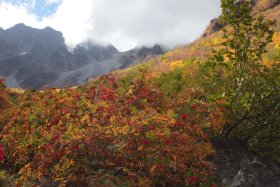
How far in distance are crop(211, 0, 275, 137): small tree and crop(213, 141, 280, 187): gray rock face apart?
4.71 ft

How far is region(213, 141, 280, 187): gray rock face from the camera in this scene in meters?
11.7

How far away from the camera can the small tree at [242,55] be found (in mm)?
12398

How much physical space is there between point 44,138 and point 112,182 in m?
2.44

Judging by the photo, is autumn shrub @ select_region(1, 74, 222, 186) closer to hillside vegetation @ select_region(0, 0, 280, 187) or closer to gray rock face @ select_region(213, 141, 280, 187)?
hillside vegetation @ select_region(0, 0, 280, 187)

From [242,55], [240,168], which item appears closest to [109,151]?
[240,168]

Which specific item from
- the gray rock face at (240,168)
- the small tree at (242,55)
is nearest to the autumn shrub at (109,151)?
the gray rock face at (240,168)

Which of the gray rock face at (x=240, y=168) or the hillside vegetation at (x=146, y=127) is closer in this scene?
the hillside vegetation at (x=146, y=127)

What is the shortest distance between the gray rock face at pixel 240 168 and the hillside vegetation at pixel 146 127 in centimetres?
41

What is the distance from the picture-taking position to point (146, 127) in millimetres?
9727

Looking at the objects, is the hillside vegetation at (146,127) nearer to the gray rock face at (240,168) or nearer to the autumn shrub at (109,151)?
the autumn shrub at (109,151)

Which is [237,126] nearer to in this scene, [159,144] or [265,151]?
[265,151]

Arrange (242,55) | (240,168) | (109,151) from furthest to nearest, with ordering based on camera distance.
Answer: (240,168) < (242,55) < (109,151)

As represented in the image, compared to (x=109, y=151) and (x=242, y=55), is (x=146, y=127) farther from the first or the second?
(x=242, y=55)

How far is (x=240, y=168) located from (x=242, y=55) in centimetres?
405
